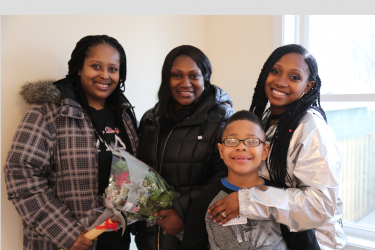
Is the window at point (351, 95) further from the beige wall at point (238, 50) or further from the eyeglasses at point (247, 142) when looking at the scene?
the eyeglasses at point (247, 142)

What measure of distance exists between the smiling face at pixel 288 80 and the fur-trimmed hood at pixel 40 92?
1.13m

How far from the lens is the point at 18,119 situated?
69.3 inches

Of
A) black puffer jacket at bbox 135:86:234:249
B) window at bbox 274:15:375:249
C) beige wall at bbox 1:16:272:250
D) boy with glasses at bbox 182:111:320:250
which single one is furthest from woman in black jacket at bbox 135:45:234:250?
window at bbox 274:15:375:249

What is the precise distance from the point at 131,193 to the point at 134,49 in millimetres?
1424

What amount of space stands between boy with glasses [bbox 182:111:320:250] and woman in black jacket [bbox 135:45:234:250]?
0.14 m

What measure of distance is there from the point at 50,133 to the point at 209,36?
203 centimetres

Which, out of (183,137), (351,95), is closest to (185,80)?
(183,137)

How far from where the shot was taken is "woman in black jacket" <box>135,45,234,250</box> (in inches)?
62.8

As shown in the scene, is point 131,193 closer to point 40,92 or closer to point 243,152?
point 243,152

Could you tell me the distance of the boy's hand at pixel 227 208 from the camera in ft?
4.15

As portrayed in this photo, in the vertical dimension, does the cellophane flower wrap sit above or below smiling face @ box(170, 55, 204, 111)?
below

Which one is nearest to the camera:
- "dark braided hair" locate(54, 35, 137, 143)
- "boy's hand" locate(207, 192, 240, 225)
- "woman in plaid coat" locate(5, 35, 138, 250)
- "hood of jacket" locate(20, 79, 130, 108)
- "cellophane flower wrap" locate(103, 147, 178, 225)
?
"boy's hand" locate(207, 192, 240, 225)

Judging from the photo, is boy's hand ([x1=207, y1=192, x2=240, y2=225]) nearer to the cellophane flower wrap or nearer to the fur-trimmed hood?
the cellophane flower wrap

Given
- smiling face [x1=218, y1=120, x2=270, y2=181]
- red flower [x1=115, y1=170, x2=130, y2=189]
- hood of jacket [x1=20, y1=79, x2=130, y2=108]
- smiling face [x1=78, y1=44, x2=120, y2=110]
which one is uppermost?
smiling face [x1=78, y1=44, x2=120, y2=110]
